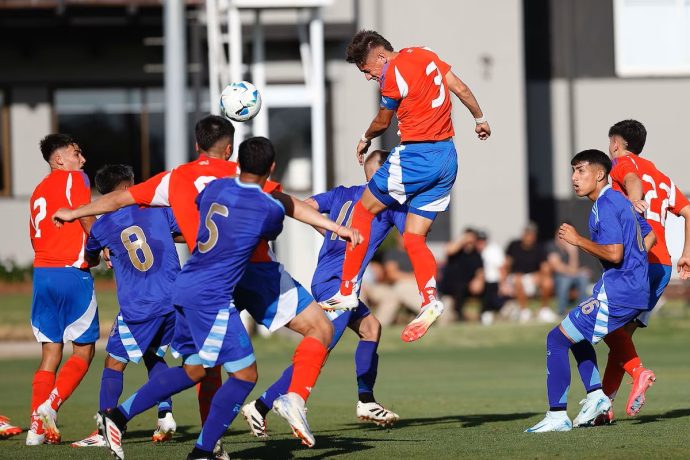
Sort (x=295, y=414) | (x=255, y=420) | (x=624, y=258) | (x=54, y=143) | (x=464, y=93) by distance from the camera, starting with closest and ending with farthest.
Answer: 1. (x=295, y=414)
2. (x=255, y=420)
3. (x=624, y=258)
4. (x=464, y=93)
5. (x=54, y=143)

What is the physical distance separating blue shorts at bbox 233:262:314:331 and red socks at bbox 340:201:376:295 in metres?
1.81

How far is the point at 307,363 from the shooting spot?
26.8 ft

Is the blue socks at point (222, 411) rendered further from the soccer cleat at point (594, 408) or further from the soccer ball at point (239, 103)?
the soccer cleat at point (594, 408)

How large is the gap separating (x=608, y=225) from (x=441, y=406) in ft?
12.1

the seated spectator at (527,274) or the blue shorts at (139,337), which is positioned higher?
the blue shorts at (139,337)

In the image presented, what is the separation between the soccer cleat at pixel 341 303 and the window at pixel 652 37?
20700mm

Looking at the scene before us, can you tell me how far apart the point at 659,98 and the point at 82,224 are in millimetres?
21739

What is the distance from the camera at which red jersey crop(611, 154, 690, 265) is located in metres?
9.80

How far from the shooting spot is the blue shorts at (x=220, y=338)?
300 inches

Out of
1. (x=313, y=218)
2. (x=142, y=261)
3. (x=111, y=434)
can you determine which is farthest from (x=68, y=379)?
(x=313, y=218)

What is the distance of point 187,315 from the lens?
7.70 meters

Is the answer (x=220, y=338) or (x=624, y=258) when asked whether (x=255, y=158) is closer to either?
(x=220, y=338)

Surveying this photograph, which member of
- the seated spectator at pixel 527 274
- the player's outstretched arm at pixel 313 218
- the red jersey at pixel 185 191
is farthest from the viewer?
the seated spectator at pixel 527 274

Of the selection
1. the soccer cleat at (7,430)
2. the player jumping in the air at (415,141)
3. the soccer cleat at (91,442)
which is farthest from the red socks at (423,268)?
the soccer cleat at (7,430)
